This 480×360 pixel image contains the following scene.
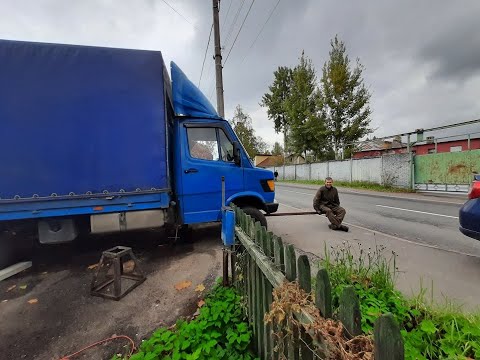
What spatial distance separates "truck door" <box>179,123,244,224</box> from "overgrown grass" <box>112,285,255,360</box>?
83.2 inches

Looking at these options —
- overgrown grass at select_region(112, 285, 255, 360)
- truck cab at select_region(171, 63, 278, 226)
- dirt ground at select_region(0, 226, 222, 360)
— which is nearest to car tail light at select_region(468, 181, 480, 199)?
truck cab at select_region(171, 63, 278, 226)

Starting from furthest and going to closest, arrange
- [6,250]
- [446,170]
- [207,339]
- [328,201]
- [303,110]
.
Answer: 1. [303,110]
2. [446,170]
3. [328,201]
4. [6,250]
5. [207,339]

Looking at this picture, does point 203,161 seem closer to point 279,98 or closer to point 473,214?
point 473,214

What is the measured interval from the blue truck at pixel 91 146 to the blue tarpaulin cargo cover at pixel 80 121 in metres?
0.01

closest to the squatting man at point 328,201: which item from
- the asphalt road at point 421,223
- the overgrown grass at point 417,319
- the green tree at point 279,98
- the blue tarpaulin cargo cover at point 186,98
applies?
the asphalt road at point 421,223

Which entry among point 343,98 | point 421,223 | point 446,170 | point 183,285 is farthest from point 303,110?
point 183,285

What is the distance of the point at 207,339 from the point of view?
1946 millimetres

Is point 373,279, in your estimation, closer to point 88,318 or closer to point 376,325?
point 376,325

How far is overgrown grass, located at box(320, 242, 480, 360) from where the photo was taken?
1.65m

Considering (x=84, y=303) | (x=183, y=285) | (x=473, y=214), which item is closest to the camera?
(x=84, y=303)

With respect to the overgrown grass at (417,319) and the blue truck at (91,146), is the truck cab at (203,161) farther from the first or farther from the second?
the overgrown grass at (417,319)

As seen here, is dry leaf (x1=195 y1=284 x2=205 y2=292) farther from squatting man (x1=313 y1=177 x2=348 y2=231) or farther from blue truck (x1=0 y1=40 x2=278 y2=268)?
squatting man (x1=313 y1=177 x2=348 y2=231)

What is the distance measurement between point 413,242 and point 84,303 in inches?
217

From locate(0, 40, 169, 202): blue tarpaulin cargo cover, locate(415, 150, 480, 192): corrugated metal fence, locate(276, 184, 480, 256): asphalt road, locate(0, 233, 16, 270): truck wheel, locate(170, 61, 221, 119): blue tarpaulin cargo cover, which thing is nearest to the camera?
locate(0, 40, 169, 202): blue tarpaulin cargo cover
